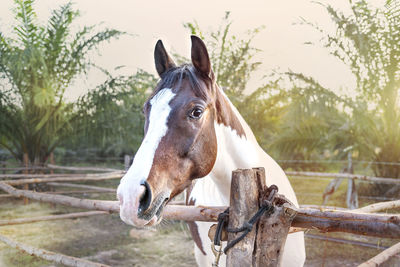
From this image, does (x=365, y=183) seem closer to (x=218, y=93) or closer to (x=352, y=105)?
(x=352, y=105)

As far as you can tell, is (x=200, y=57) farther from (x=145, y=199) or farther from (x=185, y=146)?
(x=145, y=199)

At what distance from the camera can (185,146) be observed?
1118mm

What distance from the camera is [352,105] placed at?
5934 millimetres

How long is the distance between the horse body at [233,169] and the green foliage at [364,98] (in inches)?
172

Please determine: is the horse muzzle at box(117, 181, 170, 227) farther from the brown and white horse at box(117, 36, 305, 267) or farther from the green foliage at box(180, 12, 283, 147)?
the green foliage at box(180, 12, 283, 147)

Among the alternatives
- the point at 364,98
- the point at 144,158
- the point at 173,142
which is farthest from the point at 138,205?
the point at 364,98

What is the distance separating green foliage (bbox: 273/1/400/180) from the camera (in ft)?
18.4

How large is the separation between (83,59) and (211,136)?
6962 millimetres

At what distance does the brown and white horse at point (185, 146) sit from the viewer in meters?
0.96

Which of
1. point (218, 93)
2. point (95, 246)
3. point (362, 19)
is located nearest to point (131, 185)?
point (218, 93)

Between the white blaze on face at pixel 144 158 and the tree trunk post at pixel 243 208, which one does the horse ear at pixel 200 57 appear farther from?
the tree trunk post at pixel 243 208

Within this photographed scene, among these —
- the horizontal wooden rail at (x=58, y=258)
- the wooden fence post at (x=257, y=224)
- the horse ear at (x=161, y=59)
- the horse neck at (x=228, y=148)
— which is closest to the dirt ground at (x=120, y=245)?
the horizontal wooden rail at (x=58, y=258)

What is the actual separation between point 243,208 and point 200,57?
633 mm

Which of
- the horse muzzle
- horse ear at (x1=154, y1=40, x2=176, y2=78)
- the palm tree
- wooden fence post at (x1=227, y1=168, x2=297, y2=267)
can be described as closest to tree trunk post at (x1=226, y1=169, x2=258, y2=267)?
wooden fence post at (x1=227, y1=168, x2=297, y2=267)
